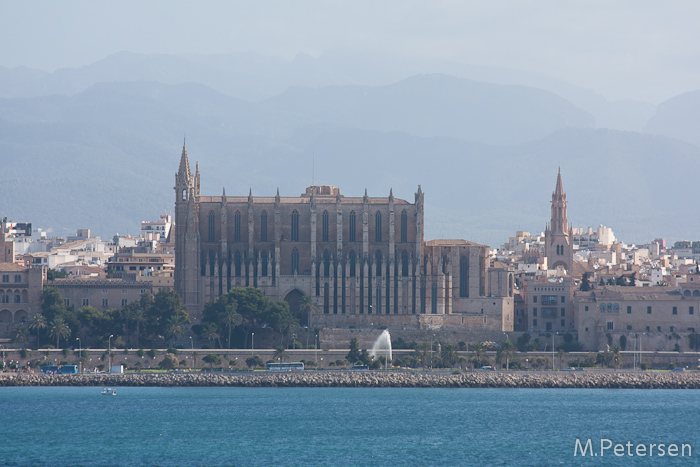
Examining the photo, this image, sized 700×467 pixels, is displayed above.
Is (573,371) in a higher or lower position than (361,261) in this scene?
lower

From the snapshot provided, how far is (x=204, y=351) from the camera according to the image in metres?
106

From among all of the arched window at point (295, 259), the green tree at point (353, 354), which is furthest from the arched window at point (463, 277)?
the green tree at point (353, 354)

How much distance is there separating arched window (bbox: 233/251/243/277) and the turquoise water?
78.9 feet

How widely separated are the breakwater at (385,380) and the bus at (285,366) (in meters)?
5.01

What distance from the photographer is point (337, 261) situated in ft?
395

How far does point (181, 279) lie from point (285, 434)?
47.4m

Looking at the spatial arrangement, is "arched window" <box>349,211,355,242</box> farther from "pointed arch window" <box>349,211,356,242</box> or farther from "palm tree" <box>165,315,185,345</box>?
"palm tree" <box>165,315,185,345</box>

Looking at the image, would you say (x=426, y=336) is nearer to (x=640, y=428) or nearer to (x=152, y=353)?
(x=152, y=353)

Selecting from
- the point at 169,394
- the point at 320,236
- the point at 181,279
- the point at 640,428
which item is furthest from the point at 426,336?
the point at 640,428

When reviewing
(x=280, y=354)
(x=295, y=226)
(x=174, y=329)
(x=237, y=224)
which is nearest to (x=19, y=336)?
(x=174, y=329)

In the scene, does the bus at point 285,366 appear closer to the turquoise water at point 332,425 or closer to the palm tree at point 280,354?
the palm tree at point 280,354

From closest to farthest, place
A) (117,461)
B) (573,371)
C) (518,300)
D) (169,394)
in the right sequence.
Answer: (117,461)
(169,394)
(573,371)
(518,300)

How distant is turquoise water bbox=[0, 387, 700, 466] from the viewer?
65188 mm

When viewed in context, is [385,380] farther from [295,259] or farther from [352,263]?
[295,259]
